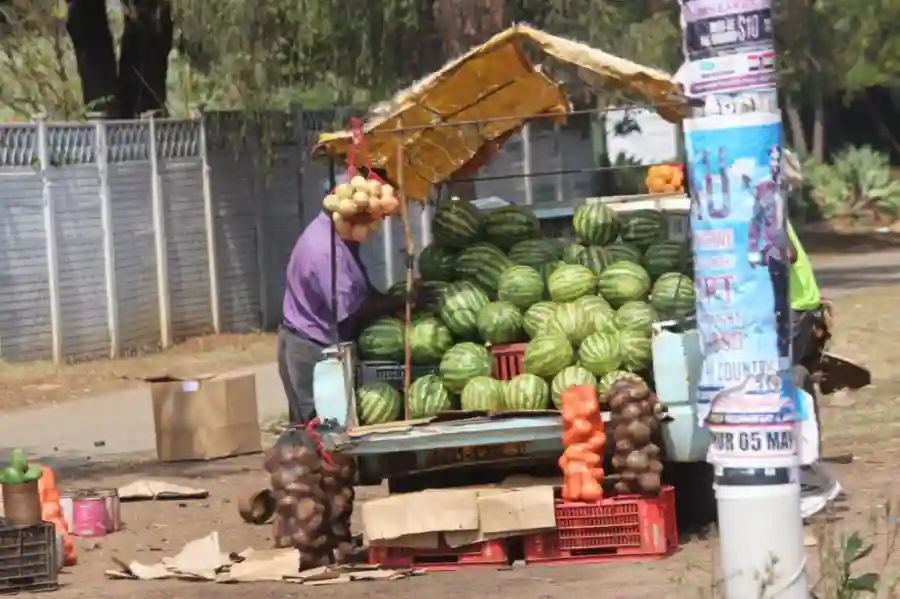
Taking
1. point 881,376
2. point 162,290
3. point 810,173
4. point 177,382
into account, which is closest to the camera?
point 177,382

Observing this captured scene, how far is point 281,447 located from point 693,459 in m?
1.98

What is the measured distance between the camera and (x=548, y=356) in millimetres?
8820

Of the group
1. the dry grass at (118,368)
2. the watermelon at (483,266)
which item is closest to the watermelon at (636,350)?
the watermelon at (483,266)

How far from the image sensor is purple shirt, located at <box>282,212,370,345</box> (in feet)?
30.6

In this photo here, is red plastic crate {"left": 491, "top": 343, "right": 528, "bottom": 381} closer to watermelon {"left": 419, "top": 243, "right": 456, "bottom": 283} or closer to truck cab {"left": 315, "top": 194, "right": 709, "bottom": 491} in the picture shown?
truck cab {"left": 315, "top": 194, "right": 709, "bottom": 491}

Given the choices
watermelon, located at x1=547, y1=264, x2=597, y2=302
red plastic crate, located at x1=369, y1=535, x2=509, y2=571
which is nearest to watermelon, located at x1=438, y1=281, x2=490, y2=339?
watermelon, located at x1=547, y1=264, x2=597, y2=302

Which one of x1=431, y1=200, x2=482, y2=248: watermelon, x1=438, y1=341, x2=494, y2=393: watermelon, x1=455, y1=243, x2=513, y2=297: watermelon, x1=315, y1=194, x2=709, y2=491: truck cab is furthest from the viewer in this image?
x1=431, y1=200, x2=482, y2=248: watermelon

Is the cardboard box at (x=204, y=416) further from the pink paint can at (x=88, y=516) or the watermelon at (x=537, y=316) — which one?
the watermelon at (x=537, y=316)

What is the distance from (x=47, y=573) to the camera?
850 cm

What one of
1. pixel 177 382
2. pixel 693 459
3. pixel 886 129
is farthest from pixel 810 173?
pixel 693 459

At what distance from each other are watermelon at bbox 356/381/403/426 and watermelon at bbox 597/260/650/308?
3.97 feet

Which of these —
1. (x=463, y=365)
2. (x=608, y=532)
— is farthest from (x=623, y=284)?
(x=608, y=532)

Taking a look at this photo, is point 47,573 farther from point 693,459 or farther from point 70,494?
point 693,459

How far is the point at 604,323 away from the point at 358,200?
1.36 metres
